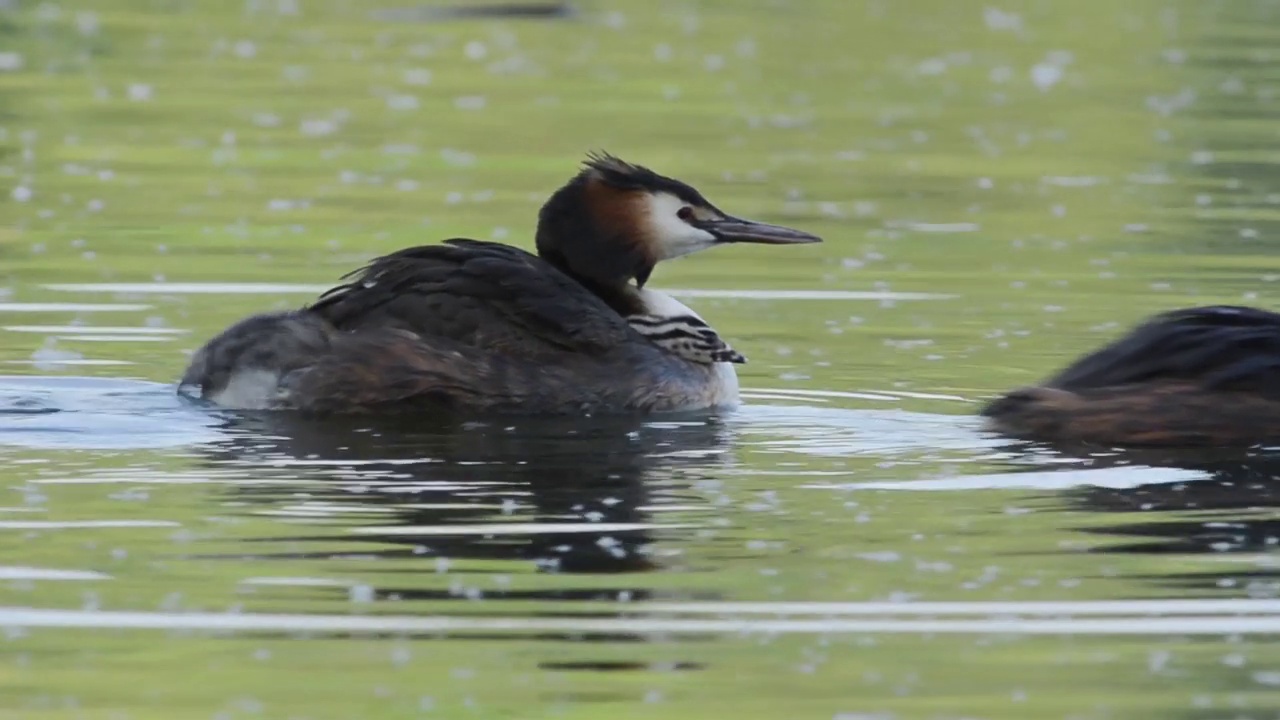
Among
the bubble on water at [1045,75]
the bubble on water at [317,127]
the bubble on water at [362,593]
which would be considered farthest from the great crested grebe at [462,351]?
the bubble on water at [1045,75]

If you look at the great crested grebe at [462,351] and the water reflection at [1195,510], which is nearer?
the water reflection at [1195,510]

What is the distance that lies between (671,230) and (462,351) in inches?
50.6

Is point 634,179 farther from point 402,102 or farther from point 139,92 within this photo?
point 139,92

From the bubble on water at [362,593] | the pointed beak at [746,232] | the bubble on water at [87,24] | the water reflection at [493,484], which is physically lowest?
the bubble on water at [362,593]

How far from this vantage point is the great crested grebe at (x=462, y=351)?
1052 centimetres

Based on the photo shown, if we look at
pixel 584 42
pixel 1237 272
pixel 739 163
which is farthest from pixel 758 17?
pixel 1237 272

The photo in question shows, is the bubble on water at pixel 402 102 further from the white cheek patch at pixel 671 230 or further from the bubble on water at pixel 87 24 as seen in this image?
the white cheek patch at pixel 671 230

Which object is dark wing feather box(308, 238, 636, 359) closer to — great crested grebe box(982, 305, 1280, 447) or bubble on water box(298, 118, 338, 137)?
great crested grebe box(982, 305, 1280, 447)

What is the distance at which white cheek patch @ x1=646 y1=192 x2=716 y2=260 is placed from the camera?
11.5 m

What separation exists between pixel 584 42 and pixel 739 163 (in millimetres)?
9779

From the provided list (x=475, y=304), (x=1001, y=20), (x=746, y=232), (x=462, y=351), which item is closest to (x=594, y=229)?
(x=746, y=232)

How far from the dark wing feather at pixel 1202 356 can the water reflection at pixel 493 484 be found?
1.47 meters

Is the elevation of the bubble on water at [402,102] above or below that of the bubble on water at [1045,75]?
below

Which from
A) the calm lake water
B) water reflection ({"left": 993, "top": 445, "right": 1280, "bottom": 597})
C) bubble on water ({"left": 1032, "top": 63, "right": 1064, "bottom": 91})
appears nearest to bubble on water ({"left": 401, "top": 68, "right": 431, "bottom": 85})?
the calm lake water
